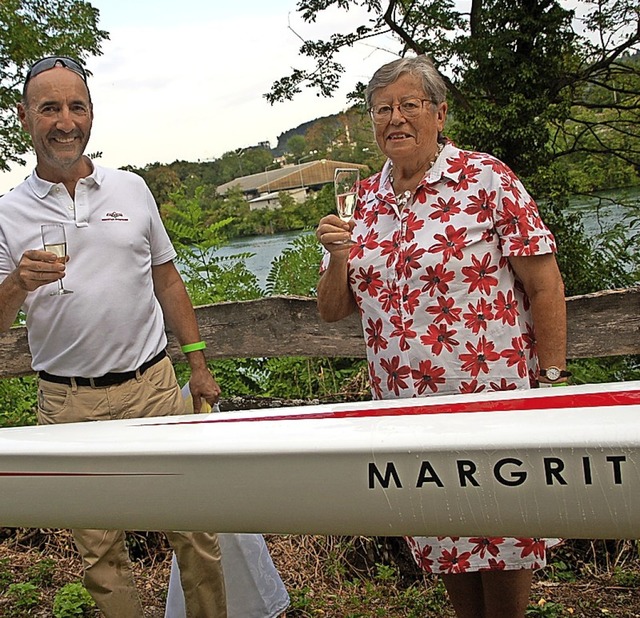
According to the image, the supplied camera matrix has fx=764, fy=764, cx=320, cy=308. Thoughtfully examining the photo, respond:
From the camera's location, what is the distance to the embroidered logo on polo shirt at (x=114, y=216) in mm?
2520

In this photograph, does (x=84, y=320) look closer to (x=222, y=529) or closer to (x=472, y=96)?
(x=222, y=529)

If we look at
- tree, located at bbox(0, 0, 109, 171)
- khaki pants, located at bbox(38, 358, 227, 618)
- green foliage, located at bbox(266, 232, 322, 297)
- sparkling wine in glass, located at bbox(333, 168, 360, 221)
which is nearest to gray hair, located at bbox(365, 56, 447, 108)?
sparkling wine in glass, located at bbox(333, 168, 360, 221)

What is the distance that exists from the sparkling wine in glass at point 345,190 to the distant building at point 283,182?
0.05m

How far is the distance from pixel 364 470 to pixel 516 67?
4.37 metres

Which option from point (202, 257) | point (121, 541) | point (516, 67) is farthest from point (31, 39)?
point (121, 541)

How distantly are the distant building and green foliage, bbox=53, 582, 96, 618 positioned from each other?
1972 millimetres

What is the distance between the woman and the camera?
6.86ft

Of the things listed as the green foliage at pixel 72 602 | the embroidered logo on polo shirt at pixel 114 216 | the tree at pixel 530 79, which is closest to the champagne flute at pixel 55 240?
the embroidered logo on polo shirt at pixel 114 216

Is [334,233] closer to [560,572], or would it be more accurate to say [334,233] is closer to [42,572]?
[560,572]

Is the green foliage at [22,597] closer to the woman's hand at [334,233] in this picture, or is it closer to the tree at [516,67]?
the woman's hand at [334,233]

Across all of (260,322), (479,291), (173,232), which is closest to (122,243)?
(260,322)

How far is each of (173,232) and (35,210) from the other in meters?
2.36

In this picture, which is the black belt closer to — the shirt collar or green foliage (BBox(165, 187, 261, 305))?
the shirt collar

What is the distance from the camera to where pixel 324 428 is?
188 cm
